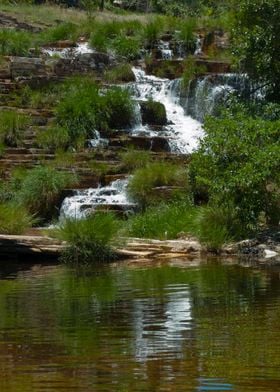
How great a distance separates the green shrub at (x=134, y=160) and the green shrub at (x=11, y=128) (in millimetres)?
3613

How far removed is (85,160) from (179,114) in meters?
5.79

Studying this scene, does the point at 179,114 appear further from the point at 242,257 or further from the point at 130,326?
the point at 130,326

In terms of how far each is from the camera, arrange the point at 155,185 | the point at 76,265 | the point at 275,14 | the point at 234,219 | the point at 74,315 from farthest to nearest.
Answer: the point at 275,14 → the point at 155,185 → the point at 234,219 → the point at 76,265 → the point at 74,315

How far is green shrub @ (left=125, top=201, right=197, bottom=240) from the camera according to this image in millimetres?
16906

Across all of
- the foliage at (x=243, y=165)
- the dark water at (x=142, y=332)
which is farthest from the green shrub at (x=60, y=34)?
the dark water at (x=142, y=332)

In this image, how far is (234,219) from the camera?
1628 centimetres

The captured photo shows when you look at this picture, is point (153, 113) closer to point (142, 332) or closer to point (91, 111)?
point (91, 111)

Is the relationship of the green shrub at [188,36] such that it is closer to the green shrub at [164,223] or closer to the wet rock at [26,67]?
the wet rock at [26,67]

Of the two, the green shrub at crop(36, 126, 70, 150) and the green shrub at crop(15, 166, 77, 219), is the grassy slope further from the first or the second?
the green shrub at crop(15, 166, 77, 219)

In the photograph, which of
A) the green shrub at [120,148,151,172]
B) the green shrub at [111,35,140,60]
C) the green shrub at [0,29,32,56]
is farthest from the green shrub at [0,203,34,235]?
the green shrub at [111,35,140,60]

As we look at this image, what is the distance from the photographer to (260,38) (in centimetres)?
2280

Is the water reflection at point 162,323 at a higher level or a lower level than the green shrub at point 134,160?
higher

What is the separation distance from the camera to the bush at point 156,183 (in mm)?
20609

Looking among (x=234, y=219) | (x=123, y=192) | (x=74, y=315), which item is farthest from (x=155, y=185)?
(x=74, y=315)
